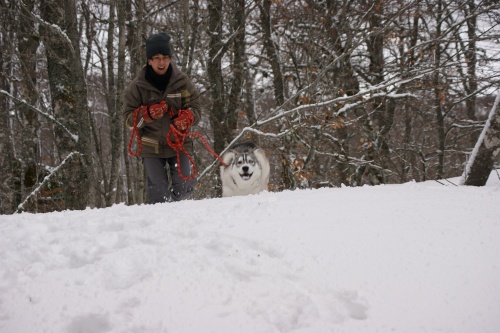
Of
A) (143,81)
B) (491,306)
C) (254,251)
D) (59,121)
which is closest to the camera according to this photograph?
(491,306)

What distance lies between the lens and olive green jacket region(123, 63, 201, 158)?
4512 mm

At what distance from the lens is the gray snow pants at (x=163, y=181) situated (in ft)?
15.4

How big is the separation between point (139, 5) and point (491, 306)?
7.22m

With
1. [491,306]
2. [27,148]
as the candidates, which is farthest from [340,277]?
[27,148]

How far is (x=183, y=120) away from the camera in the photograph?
443 centimetres

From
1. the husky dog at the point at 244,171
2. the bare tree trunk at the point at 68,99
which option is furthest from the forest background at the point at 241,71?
the husky dog at the point at 244,171

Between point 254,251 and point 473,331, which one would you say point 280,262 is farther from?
point 473,331

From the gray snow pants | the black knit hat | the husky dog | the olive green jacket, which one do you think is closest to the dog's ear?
the husky dog

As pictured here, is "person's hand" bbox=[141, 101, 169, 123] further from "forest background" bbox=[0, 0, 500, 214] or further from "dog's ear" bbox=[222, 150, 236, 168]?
"forest background" bbox=[0, 0, 500, 214]

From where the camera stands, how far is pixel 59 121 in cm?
647

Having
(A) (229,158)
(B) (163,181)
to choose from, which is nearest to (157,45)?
(B) (163,181)

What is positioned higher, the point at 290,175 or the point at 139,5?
the point at 139,5

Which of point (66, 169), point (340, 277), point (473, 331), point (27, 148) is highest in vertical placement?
point (27, 148)

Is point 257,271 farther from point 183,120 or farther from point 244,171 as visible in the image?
point 244,171
